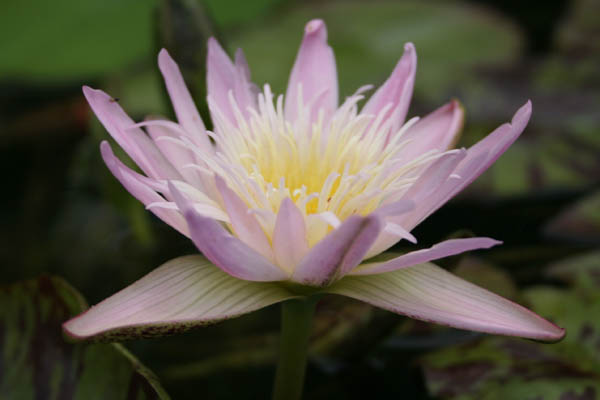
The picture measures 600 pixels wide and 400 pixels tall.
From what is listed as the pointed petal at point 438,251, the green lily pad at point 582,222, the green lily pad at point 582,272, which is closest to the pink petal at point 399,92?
the pointed petal at point 438,251

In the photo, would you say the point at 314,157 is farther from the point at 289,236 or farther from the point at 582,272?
the point at 582,272

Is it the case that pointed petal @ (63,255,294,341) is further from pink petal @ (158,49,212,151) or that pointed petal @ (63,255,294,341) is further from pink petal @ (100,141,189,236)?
pink petal @ (158,49,212,151)

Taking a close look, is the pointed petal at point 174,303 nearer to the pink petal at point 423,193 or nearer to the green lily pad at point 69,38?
the pink petal at point 423,193

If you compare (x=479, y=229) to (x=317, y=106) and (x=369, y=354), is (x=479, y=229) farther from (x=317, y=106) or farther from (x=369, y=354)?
(x=317, y=106)

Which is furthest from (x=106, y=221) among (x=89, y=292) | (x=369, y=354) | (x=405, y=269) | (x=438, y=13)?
(x=438, y=13)

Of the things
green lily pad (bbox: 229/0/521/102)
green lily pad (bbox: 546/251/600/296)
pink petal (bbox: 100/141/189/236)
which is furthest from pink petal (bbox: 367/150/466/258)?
green lily pad (bbox: 229/0/521/102)
